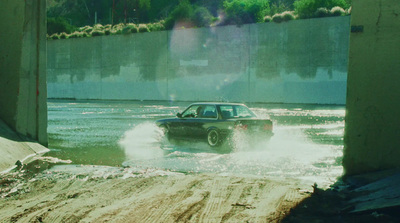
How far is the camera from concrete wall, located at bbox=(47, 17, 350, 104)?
40500mm

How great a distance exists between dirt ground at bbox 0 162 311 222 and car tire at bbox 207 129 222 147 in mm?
4071

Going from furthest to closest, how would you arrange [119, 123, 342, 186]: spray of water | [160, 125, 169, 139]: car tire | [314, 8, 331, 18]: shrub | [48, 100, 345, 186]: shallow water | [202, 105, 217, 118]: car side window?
[314, 8, 331, 18]: shrub
[160, 125, 169, 139]: car tire
[202, 105, 217, 118]: car side window
[48, 100, 345, 186]: shallow water
[119, 123, 342, 186]: spray of water

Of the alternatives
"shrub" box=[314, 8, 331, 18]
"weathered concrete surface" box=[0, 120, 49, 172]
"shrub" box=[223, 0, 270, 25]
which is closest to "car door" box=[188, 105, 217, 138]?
"weathered concrete surface" box=[0, 120, 49, 172]

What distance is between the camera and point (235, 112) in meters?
13.8

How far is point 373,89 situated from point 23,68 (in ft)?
29.6

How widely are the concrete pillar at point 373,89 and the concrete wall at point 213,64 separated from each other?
105 ft

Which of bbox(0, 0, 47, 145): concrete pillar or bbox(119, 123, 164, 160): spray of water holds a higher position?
bbox(0, 0, 47, 145): concrete pillar

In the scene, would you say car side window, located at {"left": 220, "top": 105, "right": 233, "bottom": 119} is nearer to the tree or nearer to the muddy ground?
the muddy ground

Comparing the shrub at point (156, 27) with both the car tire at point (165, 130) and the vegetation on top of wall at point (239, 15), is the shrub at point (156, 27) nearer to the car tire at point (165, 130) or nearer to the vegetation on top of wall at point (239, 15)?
the vegetation on top of wall at point (239, 15)

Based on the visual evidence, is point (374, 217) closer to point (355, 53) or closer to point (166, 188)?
point (166, 188)

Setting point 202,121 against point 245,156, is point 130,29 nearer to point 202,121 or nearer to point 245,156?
point 202,121

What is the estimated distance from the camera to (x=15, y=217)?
18.7 ft

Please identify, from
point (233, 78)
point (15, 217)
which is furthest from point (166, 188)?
point (233, 78)

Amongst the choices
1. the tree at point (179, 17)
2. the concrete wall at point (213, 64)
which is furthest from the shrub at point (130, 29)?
the tree at point (179, 17)
